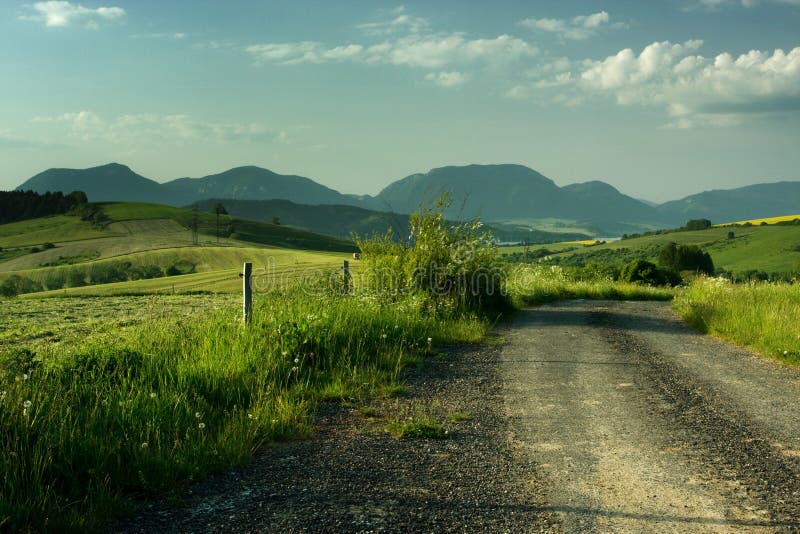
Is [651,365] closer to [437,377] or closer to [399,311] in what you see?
[437,377]

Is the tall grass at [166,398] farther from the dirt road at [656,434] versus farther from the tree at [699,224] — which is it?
the tree at [699,224]

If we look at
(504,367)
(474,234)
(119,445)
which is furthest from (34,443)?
(474,234)

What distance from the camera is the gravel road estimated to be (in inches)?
176

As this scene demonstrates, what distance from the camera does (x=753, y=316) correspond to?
13352 mm

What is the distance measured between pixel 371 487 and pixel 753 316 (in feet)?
37.6

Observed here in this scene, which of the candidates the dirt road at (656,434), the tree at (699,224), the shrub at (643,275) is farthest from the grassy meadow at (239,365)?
the tree at (699,224)

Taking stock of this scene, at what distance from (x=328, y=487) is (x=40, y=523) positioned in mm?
2045

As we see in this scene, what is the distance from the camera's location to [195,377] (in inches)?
301

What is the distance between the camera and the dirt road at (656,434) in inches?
181

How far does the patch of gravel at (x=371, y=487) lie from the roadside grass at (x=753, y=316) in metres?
6.77

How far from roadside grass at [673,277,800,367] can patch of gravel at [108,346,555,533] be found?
6.77 meters

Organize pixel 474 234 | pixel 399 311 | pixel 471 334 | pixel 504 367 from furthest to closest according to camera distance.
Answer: pixel 474 234, pixel 399 311, pixel 471 334, pixel 504 367

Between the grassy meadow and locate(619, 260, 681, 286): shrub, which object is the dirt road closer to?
the grassy meadow

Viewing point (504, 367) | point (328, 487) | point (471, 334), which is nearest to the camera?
point (328, 487)
